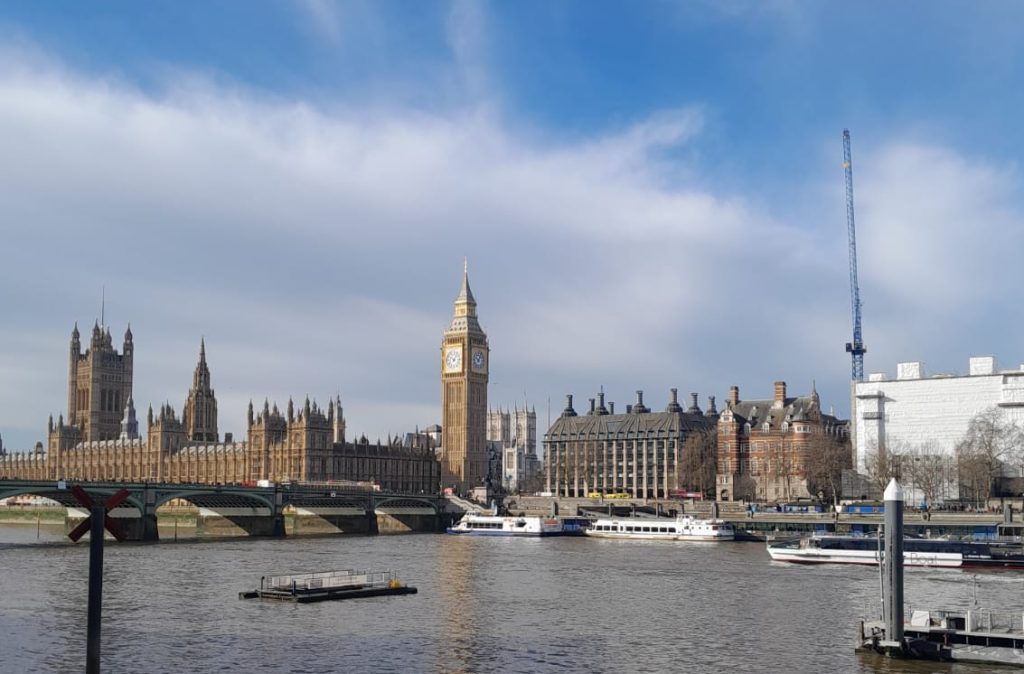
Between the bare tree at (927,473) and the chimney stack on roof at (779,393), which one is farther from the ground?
the chimney stack on roof at (779,393)

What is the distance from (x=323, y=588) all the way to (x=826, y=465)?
3920 inches

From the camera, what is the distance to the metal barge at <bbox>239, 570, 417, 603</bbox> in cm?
6341

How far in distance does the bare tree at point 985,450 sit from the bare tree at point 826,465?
15.6m

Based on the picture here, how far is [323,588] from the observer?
212 feet

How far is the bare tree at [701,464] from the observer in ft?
560

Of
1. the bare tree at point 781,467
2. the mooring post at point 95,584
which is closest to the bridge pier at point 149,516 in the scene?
the bare tree at point 781,467

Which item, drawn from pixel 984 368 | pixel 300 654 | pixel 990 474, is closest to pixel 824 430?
pixel 984 368

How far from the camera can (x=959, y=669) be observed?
44.5 m

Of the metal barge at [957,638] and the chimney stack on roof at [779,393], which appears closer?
the metal barge at [957,638]

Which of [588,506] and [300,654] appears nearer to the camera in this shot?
[300,654]

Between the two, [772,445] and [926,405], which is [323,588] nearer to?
[926,405]

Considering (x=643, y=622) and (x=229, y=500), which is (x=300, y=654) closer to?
(x=643, y=622)

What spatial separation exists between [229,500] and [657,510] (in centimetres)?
5265

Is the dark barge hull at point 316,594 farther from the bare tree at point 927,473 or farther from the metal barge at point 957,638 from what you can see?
the bare tree at point 927,473
